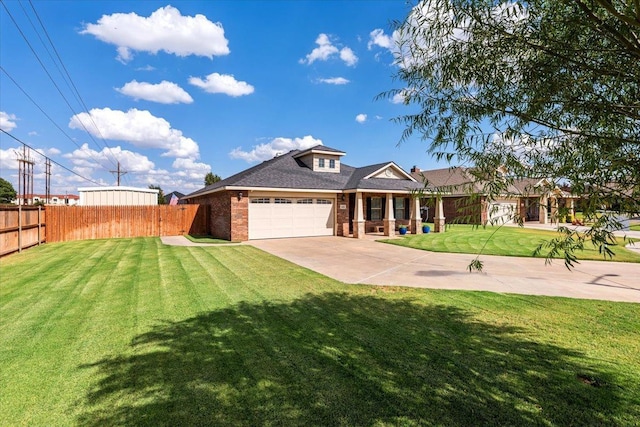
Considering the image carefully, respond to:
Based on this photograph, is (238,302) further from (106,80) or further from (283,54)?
(106,80)

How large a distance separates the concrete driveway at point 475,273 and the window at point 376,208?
8.68 meters

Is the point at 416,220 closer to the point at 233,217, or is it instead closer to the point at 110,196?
the point at 233,217

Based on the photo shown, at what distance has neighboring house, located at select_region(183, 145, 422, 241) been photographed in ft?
58.5

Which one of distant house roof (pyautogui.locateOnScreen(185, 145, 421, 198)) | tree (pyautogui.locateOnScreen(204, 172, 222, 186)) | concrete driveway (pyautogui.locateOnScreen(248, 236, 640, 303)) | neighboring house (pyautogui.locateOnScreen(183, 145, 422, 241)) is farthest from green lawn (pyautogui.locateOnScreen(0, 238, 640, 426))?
tree (pyautogui.locateOnScreen(204, 172, 222, 186))

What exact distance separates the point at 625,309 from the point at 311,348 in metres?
6.23

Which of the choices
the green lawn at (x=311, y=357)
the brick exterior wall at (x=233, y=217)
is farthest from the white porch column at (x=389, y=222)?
the green lawn at (x=311, y=357)

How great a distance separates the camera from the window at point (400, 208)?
2336 cm

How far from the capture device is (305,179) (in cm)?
2017

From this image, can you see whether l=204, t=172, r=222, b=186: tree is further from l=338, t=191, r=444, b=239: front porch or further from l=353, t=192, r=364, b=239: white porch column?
l=353, t=192, r=364, b=239: white porch column

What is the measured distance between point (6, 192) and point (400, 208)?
7099cm

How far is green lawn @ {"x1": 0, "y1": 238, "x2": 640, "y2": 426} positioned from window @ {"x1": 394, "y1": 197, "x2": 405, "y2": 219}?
53.8 ft

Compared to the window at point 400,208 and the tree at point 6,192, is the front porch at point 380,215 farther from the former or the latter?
the tree at point 6,192

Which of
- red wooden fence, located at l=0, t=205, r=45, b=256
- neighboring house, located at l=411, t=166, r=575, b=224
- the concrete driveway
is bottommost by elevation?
the concrete driveway

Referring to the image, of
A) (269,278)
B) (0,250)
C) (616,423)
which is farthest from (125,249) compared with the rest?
(616,423)
